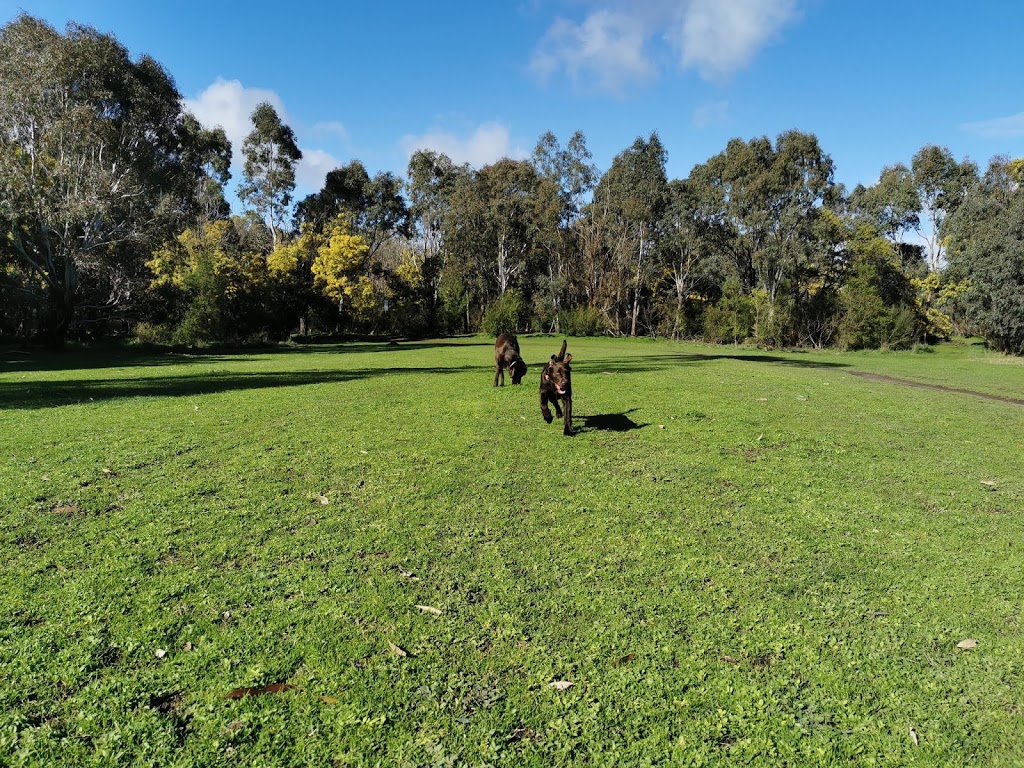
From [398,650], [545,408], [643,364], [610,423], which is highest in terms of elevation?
[545,408]

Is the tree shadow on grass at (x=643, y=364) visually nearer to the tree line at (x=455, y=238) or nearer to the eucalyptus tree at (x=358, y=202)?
the tree line at (x=455, y=238)

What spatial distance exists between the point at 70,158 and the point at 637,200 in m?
37.8

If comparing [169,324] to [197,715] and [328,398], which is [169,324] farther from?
[197,715]

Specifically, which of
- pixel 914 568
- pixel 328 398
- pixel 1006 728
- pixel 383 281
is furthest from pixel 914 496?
pixel 383 281

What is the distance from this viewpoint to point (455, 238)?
53906mm

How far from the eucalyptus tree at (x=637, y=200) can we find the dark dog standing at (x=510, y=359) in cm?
3981

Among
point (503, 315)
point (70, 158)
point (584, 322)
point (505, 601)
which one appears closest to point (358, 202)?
point (503, 315)

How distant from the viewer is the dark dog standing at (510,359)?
475 inches

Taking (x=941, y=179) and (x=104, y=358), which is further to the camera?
(x=941, y=179)

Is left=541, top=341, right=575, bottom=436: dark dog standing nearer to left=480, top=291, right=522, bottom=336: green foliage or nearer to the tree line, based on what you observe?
the tree line

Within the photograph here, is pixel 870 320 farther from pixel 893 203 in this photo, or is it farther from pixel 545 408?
pixel 545 408

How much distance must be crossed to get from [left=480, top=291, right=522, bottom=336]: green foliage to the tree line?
21 cm

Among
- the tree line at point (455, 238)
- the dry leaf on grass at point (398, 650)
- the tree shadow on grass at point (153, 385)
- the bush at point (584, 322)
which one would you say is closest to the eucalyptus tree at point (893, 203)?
the tree line at point (455, 238)

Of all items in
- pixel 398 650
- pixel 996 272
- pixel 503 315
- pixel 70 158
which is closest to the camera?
pixel 398 650
